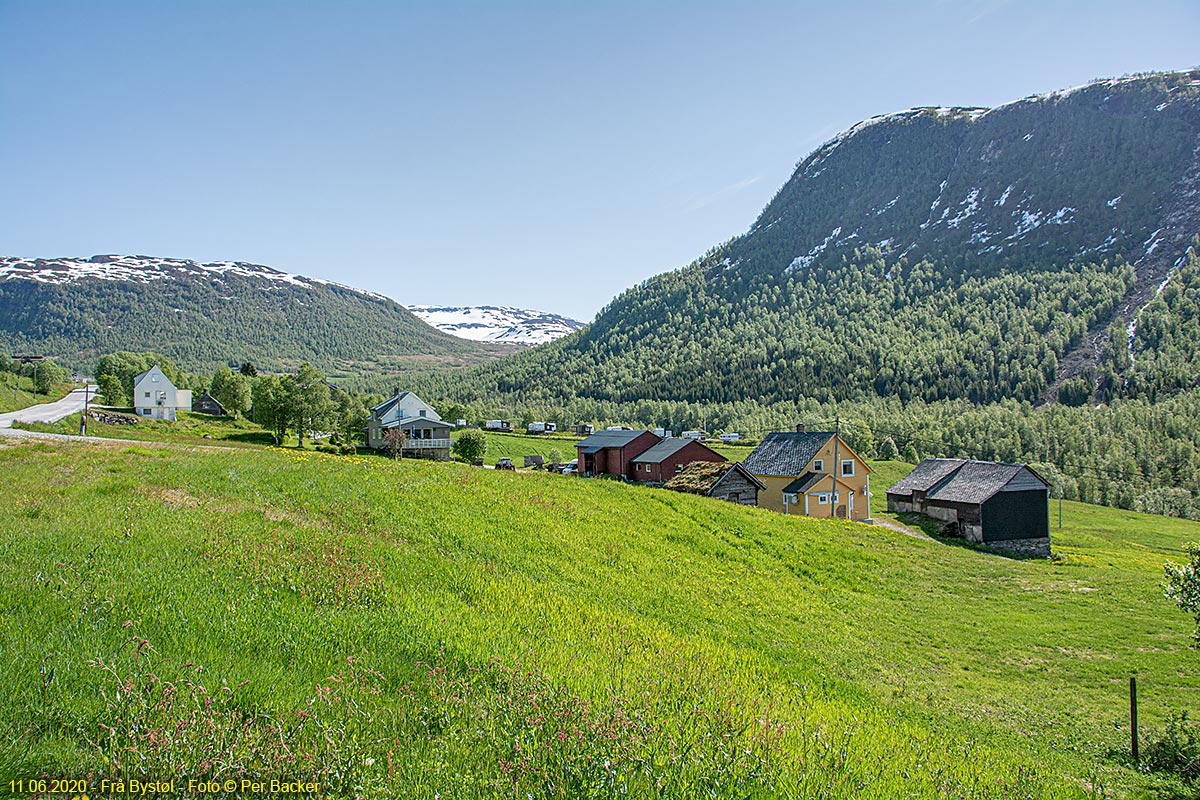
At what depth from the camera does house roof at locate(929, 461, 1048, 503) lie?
159 feet

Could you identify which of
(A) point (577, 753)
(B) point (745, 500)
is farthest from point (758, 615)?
(B) point (745, 500)

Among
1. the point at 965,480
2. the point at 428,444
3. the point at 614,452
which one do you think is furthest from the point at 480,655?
the point at 428,444

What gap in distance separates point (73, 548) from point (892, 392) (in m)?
200

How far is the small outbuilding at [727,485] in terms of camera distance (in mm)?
51531

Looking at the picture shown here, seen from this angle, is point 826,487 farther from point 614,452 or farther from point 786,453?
point 614,452

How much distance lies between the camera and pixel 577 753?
16.2ft

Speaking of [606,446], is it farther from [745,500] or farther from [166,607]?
[166,607]

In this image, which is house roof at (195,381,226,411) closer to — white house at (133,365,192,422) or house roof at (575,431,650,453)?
white house at (133,365,192,422)

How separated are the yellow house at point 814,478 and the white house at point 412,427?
39098 millimetres

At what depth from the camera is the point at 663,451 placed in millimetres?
65062

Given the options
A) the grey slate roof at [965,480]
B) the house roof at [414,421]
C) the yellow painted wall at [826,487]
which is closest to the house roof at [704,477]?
the yellow painted wall at [826,487]

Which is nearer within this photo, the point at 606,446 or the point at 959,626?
the point at 959,626

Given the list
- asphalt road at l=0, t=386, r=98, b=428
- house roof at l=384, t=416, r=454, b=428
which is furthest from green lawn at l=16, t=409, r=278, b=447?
house roof at l=384, t=416, r=454, b=428

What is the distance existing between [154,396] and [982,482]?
10238cm
